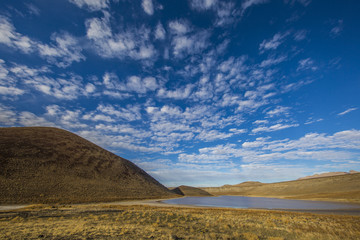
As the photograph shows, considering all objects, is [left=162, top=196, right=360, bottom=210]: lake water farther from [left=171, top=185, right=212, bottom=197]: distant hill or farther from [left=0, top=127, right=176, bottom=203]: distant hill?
[left=171, top=185, right=212, bottom=197]: distant hill

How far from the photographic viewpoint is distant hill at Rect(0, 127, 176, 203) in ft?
161

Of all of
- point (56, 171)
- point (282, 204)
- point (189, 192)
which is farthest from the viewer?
point (189, 192)

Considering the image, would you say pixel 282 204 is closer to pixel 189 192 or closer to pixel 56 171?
pixel 56 171

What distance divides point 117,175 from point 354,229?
285ft

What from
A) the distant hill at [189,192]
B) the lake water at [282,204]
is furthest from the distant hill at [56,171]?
the distant hill at [189,192]

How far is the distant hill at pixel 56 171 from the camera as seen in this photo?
1929 inches

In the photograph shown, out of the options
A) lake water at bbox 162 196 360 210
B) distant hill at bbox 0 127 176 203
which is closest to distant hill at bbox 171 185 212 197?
distant hill at bbox 0 127 176 203

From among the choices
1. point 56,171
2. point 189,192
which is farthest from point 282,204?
point 189,192

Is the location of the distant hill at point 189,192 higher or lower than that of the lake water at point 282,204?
higher

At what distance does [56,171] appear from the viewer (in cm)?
6247

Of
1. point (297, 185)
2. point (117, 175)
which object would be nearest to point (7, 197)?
point (117, 175)

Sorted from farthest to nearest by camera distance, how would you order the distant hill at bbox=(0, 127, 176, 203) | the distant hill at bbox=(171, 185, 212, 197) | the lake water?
the distant hill at bbox=(171, 185, 212, 197) → the distant hill at bbox=(0, 127, 176, 203) → the lake water

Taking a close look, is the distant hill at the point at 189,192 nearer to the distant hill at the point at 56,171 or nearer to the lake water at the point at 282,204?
the distant hill at the point at 56,171

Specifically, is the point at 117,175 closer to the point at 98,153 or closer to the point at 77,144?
the point at 98,153
